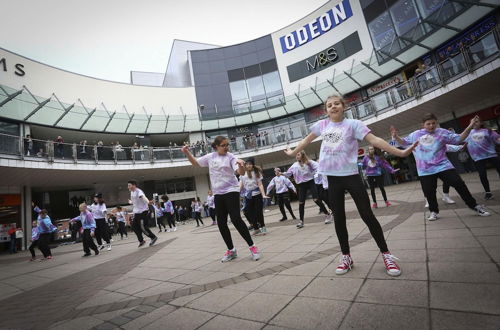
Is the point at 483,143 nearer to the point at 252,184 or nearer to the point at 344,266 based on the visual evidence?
the point at 252,184

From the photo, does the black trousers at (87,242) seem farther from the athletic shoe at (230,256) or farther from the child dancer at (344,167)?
the child dancer at (344,167)

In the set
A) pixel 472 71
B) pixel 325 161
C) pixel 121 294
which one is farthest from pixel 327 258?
pixel 472 71

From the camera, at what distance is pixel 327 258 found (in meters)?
3.33

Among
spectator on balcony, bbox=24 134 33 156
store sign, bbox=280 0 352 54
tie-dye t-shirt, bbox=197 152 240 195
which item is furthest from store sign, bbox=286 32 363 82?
tie-dye t-shirt, bbox=197 152 240 195

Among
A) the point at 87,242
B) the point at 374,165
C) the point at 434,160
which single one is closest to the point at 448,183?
the point at 434,160

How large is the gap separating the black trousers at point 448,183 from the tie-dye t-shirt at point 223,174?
12.0 ft

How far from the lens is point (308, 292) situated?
2334 mm

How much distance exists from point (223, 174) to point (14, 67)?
77.0ft

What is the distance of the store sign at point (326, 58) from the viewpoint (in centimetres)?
2388

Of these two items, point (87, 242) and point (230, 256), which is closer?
point (230, 256)

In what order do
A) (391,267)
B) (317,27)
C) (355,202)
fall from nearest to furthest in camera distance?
(391,267) < (355,202) < (317,27)

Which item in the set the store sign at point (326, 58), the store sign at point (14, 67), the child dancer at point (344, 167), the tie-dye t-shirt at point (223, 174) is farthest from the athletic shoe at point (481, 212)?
the store sign at point (14, 67)

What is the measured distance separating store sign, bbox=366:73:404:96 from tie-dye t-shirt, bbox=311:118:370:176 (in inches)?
842

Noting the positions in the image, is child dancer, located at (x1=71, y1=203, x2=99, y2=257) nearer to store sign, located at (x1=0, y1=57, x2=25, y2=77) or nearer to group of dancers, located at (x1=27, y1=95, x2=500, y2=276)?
group of dancers, located at (x1=27, y1=95, x2=500, y2=276)
